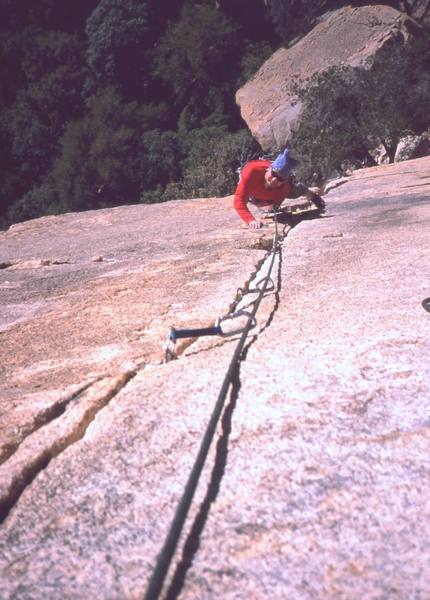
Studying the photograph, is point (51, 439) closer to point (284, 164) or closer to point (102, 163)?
point (284, 164)

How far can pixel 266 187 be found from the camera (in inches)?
159

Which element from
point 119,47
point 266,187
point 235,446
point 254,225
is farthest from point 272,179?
point 119,47

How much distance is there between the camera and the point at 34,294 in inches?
102

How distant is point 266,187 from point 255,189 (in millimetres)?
89

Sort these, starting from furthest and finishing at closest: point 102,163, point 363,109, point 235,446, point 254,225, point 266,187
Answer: point 102,163 < point 363,109 < point 266,187 < point 254,225 < point 235,446

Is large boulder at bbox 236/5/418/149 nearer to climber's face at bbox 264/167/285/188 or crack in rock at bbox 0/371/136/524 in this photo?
climber's face at bbox 264/167/285/188

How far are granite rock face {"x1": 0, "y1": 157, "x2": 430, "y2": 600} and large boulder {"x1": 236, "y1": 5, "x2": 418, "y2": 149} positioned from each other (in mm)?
14087

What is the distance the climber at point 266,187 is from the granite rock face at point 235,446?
1678mm

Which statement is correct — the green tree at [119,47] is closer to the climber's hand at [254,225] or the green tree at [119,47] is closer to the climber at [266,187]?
the climber at [266,187]

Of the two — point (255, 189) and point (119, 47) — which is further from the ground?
point (119, 47)

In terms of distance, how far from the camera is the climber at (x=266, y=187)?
3.69m

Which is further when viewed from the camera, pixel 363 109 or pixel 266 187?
pixel 363 109

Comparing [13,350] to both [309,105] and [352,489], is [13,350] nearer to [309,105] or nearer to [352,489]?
[352,489]

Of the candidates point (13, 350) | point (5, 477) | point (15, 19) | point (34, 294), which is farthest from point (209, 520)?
point (15, 19)
